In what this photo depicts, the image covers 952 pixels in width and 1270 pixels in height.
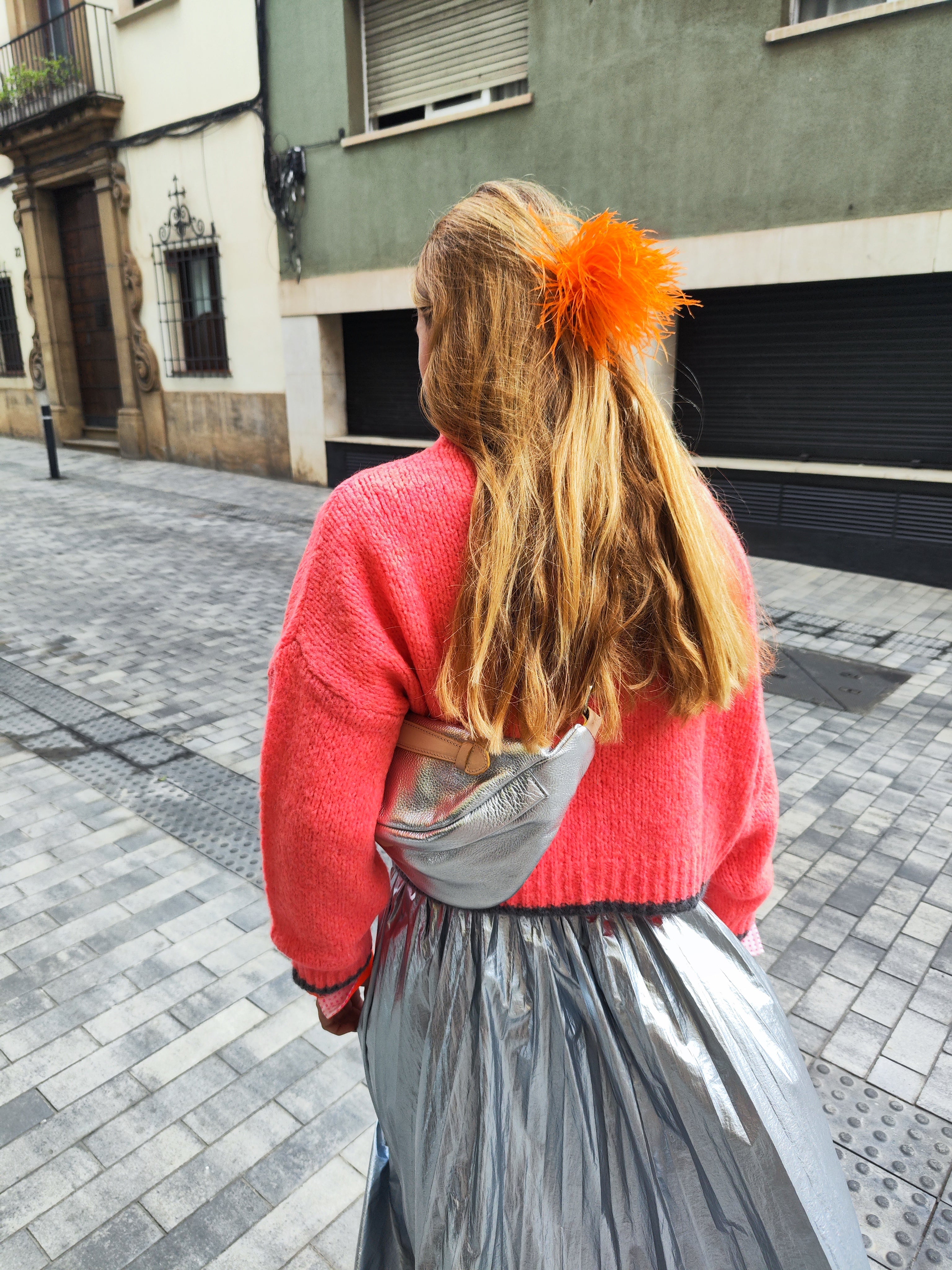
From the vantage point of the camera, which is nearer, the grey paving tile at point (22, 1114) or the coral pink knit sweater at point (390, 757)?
the coral pink knit sweater at point (390, 757)

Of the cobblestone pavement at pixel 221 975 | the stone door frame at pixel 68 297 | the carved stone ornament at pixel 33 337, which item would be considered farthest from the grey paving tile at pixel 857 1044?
the carved stone ornament at pixel 33 337

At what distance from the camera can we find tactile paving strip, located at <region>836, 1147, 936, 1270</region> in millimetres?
2014

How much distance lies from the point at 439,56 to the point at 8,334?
12.2 metres

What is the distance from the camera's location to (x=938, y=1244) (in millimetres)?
2031

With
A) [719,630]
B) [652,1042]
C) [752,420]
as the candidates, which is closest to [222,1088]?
[652,1042]

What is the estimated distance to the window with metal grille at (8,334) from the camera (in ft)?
58.5

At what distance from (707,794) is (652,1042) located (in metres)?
0.36

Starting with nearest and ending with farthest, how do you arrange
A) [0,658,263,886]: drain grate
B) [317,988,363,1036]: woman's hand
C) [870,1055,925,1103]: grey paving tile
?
1. [317,988,363,1036]: woman's hand
2. [870,1055,925,1103]: grey paving tile
3. [0,658,263,886]: drain grate

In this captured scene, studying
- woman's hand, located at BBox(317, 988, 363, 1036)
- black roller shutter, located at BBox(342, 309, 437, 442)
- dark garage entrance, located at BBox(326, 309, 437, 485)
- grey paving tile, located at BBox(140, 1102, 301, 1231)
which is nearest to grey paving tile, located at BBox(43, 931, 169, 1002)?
grey paving tile, located at BBox(140, 1102, 301, 1231)

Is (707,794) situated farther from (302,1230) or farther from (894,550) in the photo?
(894,550)

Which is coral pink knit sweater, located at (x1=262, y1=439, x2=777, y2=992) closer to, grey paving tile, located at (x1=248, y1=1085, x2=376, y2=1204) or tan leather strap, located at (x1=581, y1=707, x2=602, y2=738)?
tan leather strap, located at (x1=581, y1=707, x2=602, y2=738)

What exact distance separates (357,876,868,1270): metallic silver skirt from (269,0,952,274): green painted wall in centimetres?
716

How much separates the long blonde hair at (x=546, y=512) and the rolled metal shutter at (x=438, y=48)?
9.27 metres

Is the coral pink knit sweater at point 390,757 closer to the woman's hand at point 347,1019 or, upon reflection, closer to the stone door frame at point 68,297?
the woman's hand at point 347,1019
